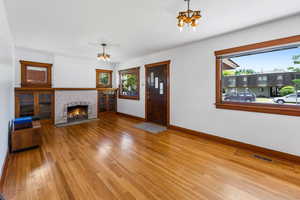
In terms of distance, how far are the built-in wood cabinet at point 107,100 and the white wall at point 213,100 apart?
2.64 meters

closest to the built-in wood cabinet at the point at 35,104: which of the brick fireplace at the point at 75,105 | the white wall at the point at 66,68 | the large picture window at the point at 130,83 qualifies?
the brick fireplace at the point at 75,105

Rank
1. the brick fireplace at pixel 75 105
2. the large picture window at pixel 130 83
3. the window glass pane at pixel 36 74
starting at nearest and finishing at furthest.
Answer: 1. the window glass pane at pixel 36 74
2. the brick fireplace at pixel 75 105
3. the large picture window at pixel 130 83

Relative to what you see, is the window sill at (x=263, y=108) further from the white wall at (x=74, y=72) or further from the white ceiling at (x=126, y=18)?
the white wall at (x=74, y=72)

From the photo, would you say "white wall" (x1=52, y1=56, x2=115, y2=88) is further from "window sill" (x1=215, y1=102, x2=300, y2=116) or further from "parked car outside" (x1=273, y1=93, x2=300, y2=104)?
"parked car outside" (x1=273, y1=93, x2=300, y2=104)

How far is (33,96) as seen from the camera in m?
4.31

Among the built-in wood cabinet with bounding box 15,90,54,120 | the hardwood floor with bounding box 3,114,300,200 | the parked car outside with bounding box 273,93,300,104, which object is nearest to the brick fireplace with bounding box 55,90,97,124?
the built-in wood cabinet with bounding box 15,90,54,120

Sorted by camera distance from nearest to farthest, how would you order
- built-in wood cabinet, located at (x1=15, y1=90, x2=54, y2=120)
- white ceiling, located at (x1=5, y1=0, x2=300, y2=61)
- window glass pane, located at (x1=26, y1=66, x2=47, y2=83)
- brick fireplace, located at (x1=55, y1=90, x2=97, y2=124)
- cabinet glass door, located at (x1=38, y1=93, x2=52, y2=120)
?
1. white ceiling, located at (x1=5, y1=0, x2=300, y2=61)
2. built-in wood cabinet, located at (x1=15, y1=90, x2=54, y2=120)
3. window glass pane, located at (x1=26, y1=66, x2=47, y2=83)
4. cabinet glass door, located at (x1=38, y1=93, x2=52, y2=120)
5. brick fireplace, located at (x1=55, y1=90, x2=97, y2=124)

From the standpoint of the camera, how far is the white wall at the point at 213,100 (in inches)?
93.1

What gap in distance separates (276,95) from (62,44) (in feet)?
17.3

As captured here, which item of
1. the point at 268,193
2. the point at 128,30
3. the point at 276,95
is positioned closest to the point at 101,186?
the point at 268,193

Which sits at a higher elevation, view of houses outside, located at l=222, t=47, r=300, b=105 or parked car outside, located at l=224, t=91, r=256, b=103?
view of houses outside, located at l=222, t=47, r=300, b=105

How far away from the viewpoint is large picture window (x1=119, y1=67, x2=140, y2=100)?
18.0 feet

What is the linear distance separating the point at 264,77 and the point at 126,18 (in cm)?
293

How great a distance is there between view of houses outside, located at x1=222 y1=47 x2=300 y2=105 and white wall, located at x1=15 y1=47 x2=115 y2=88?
4961 millimetres
